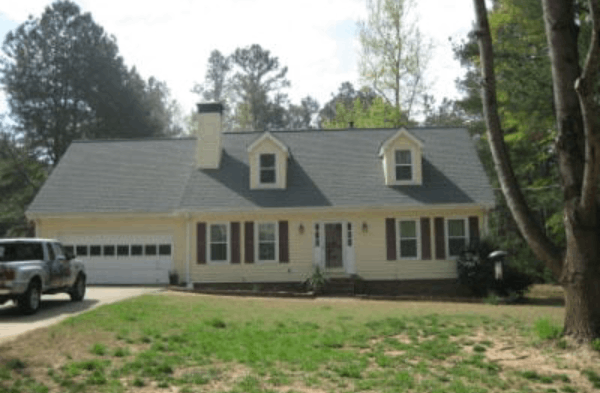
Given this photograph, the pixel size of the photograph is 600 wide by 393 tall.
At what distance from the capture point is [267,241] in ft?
69.4

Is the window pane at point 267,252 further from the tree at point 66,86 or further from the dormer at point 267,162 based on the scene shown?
the tree at point 66,86

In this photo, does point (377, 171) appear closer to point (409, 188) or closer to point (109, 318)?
point (409, 188)

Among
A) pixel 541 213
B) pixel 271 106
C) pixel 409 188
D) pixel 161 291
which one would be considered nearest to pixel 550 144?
pixel 541 213

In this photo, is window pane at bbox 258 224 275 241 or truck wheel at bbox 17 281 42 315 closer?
truck wheel at bbox 17 281 42 315

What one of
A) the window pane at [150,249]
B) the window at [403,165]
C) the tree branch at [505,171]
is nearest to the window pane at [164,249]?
the window pane at [150,249]

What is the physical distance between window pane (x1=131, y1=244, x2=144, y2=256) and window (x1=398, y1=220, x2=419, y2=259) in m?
9.63

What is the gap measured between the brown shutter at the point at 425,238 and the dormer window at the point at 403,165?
6.44ft

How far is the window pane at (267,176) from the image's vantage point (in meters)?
22.3

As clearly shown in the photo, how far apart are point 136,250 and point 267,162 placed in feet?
19.6

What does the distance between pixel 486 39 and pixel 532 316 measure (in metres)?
6.68

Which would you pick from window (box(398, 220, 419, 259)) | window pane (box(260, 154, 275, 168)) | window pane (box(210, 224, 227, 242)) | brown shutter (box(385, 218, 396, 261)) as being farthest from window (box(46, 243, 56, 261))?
window (box(398, 220, 419, 259))

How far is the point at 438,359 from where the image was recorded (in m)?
7.85

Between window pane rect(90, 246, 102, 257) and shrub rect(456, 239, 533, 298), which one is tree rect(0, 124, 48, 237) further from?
shrub rect(456, 239, 533, 298)

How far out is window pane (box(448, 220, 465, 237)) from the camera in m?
20.8
